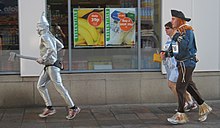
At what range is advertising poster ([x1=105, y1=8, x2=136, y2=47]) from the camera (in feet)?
30.4

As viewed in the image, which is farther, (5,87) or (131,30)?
(131,30)

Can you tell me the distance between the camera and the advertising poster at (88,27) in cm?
912

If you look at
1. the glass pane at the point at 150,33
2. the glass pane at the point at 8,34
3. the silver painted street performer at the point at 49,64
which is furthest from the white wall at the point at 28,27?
the glass pane at the point at 150,33

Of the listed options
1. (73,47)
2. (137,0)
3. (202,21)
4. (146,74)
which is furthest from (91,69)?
(202,21)

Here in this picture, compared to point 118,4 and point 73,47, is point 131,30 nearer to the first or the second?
point 118,4

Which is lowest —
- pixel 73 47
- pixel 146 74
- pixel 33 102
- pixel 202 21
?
pixel 33 102

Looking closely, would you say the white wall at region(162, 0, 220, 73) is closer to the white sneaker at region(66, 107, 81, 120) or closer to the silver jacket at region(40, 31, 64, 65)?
the white sneaker at region(66, 107, 81, 120)

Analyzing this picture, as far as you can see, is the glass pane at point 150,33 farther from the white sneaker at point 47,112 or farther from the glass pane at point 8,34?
the glass pane at point 8,34

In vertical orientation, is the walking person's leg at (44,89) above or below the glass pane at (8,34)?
below

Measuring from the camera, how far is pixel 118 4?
366 inches

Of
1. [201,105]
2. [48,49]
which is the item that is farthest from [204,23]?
[48,49]

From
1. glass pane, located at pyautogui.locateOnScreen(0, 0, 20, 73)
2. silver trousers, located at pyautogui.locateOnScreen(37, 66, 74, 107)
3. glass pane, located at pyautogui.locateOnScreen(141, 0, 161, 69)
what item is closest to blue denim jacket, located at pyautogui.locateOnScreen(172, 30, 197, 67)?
glass pane, located at pyautogui.locateOnScreen(141, 0, 161, 69)

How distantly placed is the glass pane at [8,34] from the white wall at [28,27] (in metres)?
0.26

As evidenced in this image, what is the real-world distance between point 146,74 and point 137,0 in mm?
1645
